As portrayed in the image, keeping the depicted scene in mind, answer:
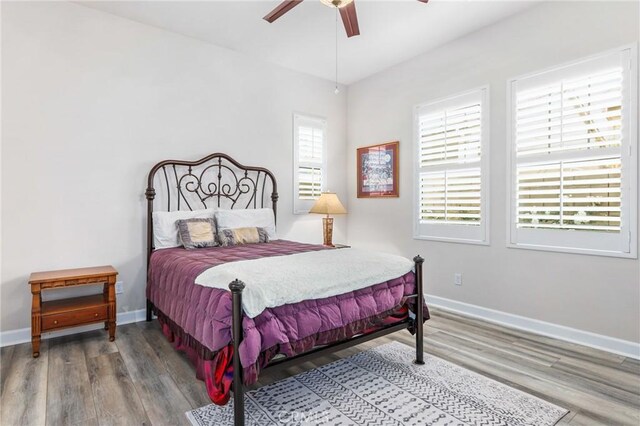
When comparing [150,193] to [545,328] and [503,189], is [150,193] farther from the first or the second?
[545,328]

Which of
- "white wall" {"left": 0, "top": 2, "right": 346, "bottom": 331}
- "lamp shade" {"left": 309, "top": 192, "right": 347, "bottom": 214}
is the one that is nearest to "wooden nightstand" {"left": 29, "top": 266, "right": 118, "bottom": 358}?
"white wall" {"left": 0, "top": 2, "right": 346, "bottom": 331}

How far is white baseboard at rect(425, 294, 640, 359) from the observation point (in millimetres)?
2744

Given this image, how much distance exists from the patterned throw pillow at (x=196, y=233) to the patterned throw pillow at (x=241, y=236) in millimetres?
83

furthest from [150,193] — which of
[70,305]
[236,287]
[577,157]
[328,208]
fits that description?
[577,157]

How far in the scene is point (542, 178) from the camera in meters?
3.18

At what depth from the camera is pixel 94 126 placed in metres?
3.30

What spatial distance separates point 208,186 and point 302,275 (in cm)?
234

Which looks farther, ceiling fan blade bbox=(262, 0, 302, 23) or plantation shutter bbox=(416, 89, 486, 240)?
plantation shutter bbox=(416, 89, 486, 240)

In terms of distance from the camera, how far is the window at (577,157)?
8.96 ft

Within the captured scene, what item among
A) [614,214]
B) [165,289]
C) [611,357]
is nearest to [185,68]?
[165,289]

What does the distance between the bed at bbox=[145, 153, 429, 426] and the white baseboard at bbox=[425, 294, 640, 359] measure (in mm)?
1260

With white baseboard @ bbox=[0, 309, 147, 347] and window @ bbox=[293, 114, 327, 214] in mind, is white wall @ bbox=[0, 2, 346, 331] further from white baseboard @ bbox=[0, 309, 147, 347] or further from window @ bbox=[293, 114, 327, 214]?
window @ bbox=[293, 114, 327, 214]

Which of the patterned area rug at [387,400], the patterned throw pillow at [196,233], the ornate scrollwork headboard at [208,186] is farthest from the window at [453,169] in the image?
the patterned throw pillow at [196,233]

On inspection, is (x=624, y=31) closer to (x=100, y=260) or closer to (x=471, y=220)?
(x=471, y=220)
